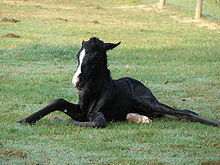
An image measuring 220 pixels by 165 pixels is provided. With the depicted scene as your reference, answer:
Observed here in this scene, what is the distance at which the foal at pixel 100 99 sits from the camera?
9.50 metres

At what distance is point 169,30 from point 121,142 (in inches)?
837

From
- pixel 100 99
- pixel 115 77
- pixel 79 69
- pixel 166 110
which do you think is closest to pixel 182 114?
pixel 166 110

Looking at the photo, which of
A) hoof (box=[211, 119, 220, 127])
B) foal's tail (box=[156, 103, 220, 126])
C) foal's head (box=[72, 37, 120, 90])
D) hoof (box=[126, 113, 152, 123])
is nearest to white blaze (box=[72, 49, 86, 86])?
foal's head (box=[72, 37, 120, 90])

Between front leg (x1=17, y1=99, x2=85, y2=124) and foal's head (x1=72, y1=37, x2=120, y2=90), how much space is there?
54cm

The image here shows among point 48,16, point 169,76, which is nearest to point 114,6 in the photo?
point 48,16

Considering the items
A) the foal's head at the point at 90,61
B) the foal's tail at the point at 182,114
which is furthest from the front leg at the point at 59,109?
the foal's tail at the point at 182,114

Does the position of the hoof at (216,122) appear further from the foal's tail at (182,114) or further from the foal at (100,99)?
the foal's tail at (182,114)

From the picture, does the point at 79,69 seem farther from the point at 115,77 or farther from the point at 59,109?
the point at 115,77

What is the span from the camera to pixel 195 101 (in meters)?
12.4

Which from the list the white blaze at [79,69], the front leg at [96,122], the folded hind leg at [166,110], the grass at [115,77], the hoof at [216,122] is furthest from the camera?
the folded hind leg at [166,110]

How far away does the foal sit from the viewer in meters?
9.50

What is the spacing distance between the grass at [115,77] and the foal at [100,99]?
20 cm

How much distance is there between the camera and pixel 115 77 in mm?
15547

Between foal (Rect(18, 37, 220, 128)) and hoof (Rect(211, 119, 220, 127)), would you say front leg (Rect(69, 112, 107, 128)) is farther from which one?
hoof (Rect(211, 119, 220, 127))
